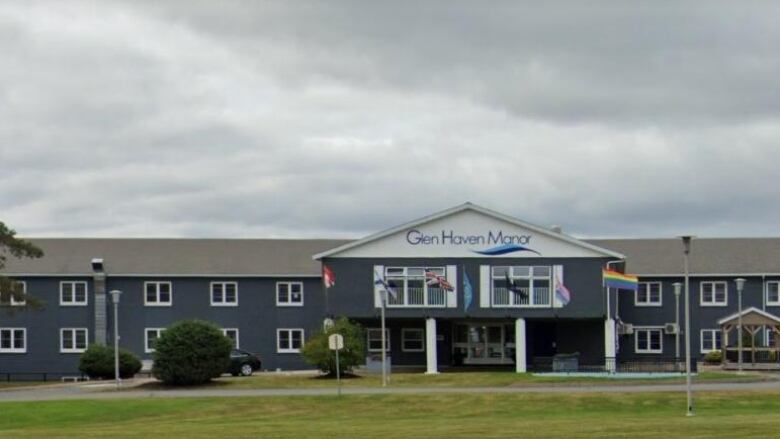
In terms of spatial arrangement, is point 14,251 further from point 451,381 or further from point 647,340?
point 647,340

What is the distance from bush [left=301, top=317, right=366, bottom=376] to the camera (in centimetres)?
5581

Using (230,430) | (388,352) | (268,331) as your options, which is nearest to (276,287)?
(268,331)

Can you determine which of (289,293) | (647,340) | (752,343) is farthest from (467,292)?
(752,343)

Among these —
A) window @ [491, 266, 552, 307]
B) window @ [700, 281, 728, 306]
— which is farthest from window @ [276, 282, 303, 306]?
window @ [700, 281, 728, 306]

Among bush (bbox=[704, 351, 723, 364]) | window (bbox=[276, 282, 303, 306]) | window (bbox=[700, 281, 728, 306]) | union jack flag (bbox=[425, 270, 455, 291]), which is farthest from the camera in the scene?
window (bbox=[700, 281, 728, 306])

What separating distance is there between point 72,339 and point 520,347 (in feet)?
79.6

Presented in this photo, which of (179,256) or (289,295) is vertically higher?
(179,256)

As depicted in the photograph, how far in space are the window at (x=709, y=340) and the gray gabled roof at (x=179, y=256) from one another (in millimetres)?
21128

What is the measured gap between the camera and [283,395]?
45438mm

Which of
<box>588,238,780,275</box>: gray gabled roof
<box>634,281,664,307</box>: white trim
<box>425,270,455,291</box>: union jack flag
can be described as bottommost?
<box>634,281,664,307</box>: white trim

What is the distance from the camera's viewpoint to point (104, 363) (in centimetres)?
6044

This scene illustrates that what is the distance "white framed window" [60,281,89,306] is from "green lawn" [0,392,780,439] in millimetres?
24526

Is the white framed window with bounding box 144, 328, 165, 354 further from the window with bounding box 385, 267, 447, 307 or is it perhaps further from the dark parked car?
the window with bounding box 385, 267, 447, 307

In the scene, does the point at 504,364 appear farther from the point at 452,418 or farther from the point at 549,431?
Result: the point at 549,431
